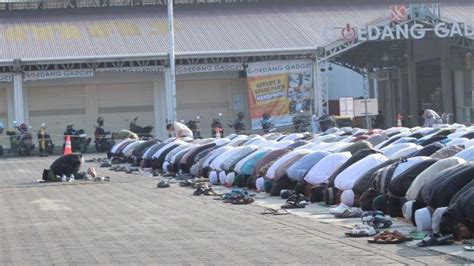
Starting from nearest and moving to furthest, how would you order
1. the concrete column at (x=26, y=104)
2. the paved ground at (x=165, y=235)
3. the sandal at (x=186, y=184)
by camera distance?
the paved ground at (x=165, y=235) < the sandal at (x=186, y=184) < the concrete column at (x=26, y=104)

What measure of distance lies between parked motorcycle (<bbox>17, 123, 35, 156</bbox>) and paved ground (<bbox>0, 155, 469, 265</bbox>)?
84.9 feet

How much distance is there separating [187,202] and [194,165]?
26.4 feet

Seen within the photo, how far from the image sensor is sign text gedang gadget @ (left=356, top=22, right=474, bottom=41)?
1907 inches

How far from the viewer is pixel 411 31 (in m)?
48.5

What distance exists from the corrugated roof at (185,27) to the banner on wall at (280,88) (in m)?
1.13

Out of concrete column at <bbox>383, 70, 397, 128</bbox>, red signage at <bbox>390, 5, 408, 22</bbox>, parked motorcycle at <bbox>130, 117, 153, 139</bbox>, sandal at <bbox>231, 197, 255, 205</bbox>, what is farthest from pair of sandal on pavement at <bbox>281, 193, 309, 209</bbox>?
concrete column at <bbox>383, 70, 397, 128</bbox>

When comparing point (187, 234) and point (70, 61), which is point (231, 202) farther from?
point (70, 61)

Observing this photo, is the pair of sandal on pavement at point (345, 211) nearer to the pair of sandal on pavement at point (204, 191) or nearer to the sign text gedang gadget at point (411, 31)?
the pair of sandal on pavement at point (204, 191)

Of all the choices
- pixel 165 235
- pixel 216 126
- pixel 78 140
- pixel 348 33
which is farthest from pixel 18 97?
pixel 165 235

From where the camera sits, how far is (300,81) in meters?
52.1

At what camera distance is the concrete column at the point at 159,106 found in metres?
54.8

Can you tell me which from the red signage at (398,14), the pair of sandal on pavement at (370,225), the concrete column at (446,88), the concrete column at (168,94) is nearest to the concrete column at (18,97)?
the concrete column at (168,94)

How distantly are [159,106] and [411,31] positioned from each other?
14.8 m

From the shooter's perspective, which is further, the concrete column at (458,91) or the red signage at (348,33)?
the concrete column at (458,91)
